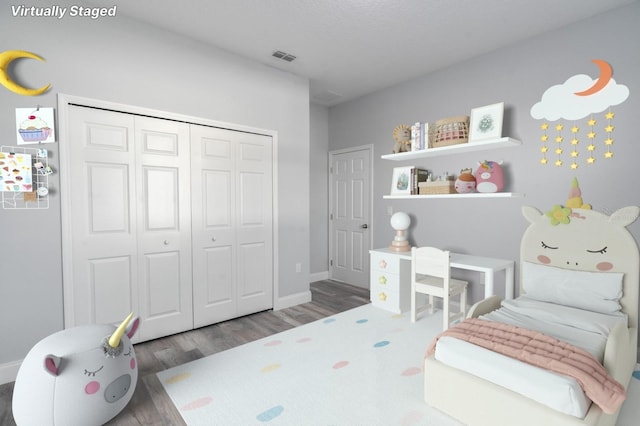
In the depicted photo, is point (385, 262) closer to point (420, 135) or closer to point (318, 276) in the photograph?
point (420, 135)

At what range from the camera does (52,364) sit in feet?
4.93

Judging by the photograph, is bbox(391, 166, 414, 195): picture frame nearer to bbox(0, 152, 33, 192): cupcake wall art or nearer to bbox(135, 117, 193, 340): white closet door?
bbox(135, 117, 193, 340): white closet door

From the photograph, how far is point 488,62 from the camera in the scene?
3.12 metres

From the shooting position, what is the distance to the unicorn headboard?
221 cm

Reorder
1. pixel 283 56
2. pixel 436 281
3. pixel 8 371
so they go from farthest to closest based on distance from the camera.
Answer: pixel 283 56, pixel 436 281, pixel 8 371

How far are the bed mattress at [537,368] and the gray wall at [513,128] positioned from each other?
0.91 m

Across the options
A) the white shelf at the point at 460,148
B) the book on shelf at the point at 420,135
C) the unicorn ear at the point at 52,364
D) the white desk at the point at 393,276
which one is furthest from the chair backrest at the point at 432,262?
the unicorn ear at the point at 52,364

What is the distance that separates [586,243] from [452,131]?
4.72 feet

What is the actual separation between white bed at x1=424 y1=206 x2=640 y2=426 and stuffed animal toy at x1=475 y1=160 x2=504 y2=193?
0.38 m

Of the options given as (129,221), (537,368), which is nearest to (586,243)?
(537,368)

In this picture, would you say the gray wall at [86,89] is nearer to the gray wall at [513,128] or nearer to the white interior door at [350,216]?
the white interior door at [350,216]

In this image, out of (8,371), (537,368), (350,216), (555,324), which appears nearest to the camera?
(537,368)

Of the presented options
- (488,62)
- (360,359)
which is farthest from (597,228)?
(360,359)

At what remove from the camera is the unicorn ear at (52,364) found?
148 centimetres
